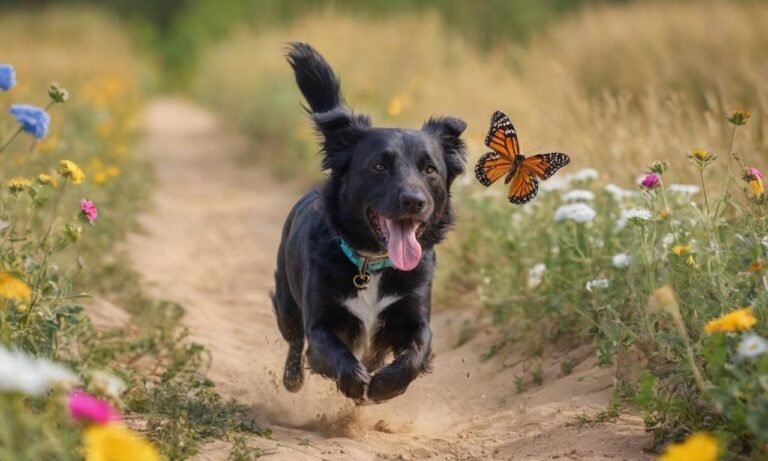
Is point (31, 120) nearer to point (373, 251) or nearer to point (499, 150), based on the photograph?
point (373, 251)

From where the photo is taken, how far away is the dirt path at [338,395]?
372 cm

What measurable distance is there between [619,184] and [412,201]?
2.24 meters

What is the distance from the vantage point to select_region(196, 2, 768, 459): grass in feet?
10.9

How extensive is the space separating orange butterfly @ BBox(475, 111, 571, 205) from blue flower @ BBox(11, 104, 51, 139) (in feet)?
5.61

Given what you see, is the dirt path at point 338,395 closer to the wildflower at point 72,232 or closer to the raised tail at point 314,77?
the wildflower at point 72,232

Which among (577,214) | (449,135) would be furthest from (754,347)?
(449,135)

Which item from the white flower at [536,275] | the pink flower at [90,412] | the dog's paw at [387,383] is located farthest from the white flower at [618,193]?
the pink flower at [90,412]

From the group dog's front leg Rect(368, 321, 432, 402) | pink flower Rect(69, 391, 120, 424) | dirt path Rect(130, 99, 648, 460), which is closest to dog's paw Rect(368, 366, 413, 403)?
dog's front leg Rect(368, 321, 432, 402)

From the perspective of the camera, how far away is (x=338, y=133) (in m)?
4.37

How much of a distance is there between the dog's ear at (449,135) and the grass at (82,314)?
1.45 metres

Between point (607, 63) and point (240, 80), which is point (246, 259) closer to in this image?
point (607, 63)

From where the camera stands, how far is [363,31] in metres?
13.7

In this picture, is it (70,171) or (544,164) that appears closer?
(70,171)

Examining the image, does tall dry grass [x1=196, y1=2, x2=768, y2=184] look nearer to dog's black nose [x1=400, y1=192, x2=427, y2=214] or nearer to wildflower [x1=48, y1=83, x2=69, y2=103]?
dog's black nose [x1=400, y1=192, x2=427, y2=214]
